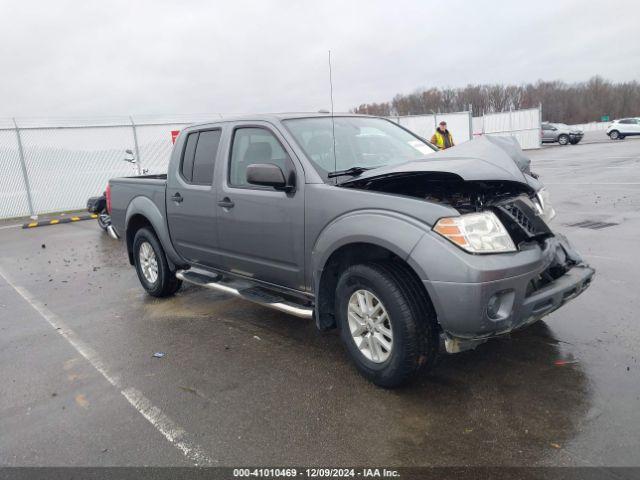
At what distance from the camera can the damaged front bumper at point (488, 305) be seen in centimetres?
308

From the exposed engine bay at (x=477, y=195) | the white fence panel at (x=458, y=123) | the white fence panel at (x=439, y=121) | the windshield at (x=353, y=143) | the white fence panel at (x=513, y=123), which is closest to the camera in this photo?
the exposed engine bay at (x=477, y=195)

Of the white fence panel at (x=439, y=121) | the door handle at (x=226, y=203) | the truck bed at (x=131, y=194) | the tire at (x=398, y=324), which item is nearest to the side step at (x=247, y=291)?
the tire at (x=398, y=324)

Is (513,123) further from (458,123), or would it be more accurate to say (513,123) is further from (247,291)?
(247,291)

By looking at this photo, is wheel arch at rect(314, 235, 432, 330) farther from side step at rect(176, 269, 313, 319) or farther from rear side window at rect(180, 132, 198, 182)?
rear side window at rect(180, 132, 198, 182)

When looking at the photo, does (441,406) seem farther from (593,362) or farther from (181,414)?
(181,414)

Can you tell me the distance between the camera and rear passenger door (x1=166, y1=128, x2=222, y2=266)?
16.5ft

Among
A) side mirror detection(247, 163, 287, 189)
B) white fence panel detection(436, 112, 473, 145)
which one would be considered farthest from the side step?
white fence panel detection(436, 112, 473, 145)

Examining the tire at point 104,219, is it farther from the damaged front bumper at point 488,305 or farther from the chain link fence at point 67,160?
the damaged front bumper at point 488,305

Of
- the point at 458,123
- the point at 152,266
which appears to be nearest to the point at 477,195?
the point at 152,266

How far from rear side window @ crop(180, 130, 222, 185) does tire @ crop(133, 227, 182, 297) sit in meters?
1.07

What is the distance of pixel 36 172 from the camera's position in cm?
1484

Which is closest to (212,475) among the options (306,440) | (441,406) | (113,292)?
(306,440)

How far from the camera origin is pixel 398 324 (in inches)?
131

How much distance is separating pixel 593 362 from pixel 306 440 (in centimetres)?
217
